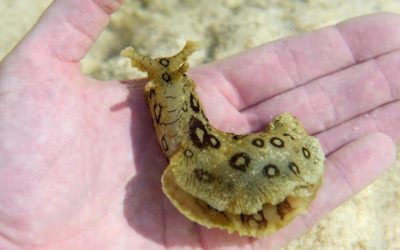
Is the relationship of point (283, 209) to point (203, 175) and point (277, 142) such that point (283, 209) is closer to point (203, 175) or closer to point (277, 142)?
point (277, 142)

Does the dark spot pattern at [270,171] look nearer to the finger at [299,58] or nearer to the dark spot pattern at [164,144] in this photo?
the dark spot pattern at [164,144]

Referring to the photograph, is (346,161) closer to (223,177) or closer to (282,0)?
(223,177)

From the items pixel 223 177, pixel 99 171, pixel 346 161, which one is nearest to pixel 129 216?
pixel 99 171

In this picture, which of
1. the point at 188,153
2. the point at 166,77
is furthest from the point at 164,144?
the point at 166,77

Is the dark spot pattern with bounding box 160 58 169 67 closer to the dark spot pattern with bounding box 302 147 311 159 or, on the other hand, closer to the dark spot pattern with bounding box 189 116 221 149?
the dark spot pattern with bounding box 189 116 221 149

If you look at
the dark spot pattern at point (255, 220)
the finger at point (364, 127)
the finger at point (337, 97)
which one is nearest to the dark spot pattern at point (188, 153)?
the dark spot pattern at point (255, 220)
